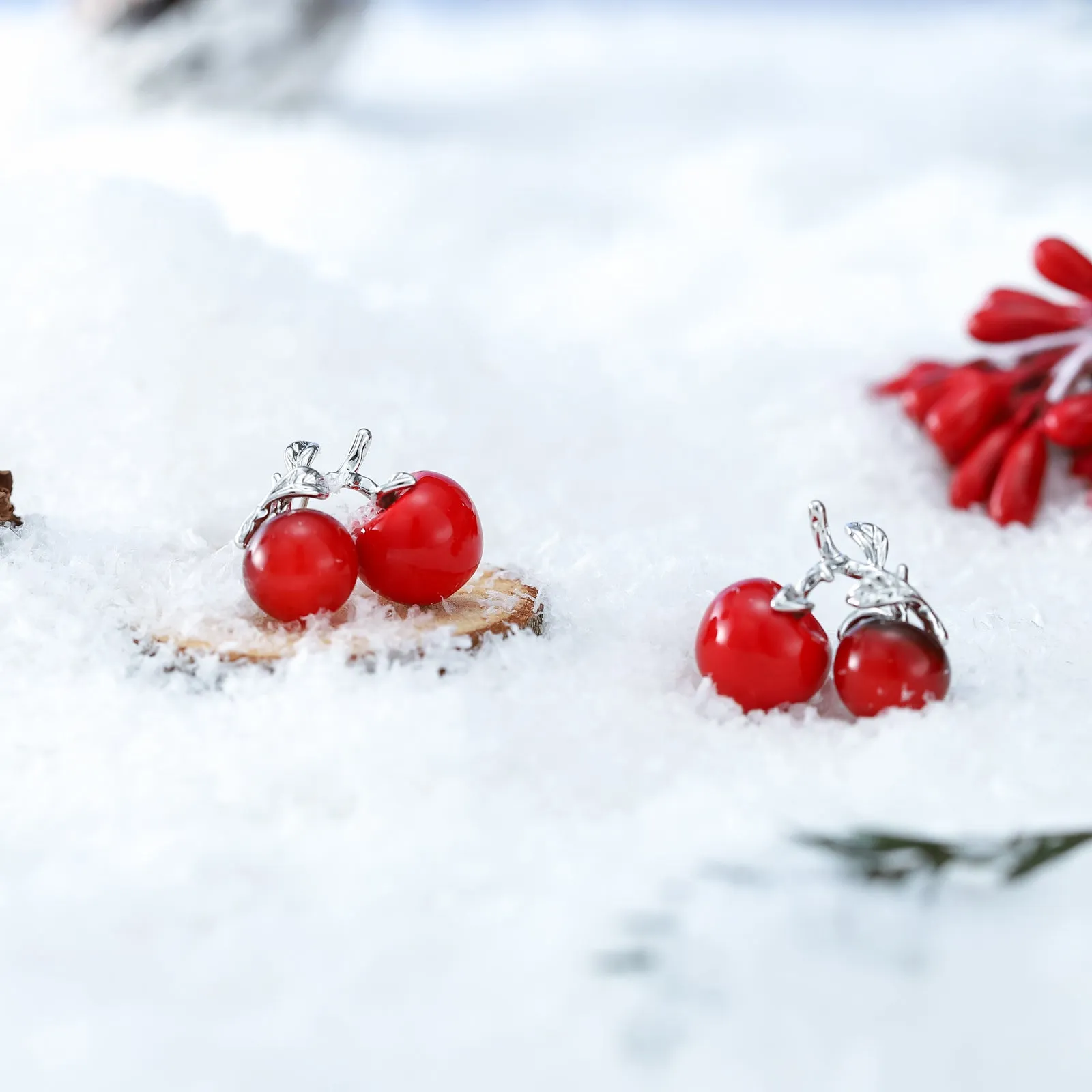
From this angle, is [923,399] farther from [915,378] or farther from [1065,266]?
[1065,266]

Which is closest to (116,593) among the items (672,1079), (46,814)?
(46,814)

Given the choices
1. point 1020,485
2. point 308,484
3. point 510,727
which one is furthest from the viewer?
point 1020,485

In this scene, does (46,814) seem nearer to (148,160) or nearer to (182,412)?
(182,412)

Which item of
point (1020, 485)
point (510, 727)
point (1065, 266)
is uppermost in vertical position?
point (1065, 266)

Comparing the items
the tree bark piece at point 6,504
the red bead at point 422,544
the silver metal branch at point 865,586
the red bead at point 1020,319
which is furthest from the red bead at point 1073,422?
the tree bark piece at point 6,504

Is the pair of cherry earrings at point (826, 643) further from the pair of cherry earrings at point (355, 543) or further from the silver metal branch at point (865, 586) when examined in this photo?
the pair of cherry earrings at point (355, 543)

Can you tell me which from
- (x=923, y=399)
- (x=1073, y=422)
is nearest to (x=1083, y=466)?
(x=1073, y=422)

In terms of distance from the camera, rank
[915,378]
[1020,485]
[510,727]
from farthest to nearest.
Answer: [915,378] → [1020,485] → [510,727]
